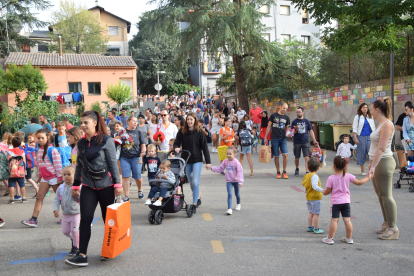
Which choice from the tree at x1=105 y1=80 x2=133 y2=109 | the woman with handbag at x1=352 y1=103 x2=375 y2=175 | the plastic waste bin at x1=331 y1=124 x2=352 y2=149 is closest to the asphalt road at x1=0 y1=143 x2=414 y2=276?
the woman with handbag at x1=352 y1=103 x2=375 y2=175

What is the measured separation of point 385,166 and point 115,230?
3.78 metres

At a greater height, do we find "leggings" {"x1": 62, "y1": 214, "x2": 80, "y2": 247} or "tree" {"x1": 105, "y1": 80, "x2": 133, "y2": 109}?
"tree" {"x1": 105, "y1": 80, "x2": 133, "y2": 109}

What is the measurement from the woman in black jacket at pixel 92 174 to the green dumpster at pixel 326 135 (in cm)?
1311

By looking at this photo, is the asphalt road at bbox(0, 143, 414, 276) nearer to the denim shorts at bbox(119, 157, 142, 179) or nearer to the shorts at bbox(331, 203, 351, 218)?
the shorts at bbox(331, 203, 351, 218)

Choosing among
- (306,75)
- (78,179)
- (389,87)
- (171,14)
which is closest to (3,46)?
(171,14)

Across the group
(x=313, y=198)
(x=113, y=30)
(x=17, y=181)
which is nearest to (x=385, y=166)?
(x=313, y=198)

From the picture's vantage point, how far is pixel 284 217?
22.6ft

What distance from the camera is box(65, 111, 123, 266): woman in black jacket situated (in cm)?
466

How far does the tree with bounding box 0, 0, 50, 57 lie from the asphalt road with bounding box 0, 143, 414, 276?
3530cm

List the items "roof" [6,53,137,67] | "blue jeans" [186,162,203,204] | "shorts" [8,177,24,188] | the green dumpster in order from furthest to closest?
"roof" [6,53,137,67] < the green dumpster < "shorts" [8,177,24,188] < "blue jeans" [186,162,203,204]

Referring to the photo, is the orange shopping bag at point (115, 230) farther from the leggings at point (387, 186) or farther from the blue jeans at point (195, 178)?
the leggings at point (387, 186)

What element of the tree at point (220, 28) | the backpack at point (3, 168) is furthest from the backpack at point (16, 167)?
the tree at point (220, 28)

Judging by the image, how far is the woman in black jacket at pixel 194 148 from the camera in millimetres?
7375

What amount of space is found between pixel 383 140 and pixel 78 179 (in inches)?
161
